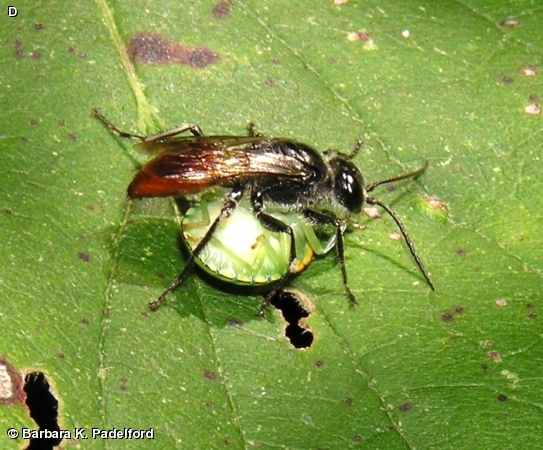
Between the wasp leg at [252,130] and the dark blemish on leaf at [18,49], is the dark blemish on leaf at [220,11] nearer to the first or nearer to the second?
the wasp leg at [252,130]

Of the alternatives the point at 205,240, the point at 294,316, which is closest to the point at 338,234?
the point at 294,316

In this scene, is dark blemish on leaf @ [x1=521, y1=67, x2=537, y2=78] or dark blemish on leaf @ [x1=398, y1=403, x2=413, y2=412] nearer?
dark blemish on leaf @ [x1=398, y1=403, x2=413, y2=412]

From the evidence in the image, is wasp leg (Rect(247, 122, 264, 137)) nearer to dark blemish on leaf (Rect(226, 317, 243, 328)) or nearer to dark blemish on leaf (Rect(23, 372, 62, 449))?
dark blemish on leaf (Rect(226, 317, 243, 328))

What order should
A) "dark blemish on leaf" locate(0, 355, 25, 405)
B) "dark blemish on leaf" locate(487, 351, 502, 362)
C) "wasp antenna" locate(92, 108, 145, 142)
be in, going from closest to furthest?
"dark blemish on leaf" locate(0, 355, 25, 405) → "dark blemish on leaf" locate(487, 351, 502, 362) → "wasp antenna" locate(92, 108, 145, 142)

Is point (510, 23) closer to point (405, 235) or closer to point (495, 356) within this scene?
point (405, 235)

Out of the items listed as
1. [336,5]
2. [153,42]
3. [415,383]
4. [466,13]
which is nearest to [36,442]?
[415,383]

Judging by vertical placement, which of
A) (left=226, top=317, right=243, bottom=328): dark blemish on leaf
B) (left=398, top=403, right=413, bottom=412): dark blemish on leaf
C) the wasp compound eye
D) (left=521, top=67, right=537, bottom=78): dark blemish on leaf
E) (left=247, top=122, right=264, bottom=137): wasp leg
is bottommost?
(left=398, top=403, right=413, bottom=412): dark blemish on leaf

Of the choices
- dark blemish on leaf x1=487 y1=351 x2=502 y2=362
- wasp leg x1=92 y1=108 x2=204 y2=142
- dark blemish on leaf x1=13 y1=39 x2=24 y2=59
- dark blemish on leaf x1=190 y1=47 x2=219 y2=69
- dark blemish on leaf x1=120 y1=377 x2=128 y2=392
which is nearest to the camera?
dark blemish on leaf x1=120 y1=377 x2=128 y2=392

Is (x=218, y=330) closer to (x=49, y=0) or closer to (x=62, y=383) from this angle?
(x=62, y=383)

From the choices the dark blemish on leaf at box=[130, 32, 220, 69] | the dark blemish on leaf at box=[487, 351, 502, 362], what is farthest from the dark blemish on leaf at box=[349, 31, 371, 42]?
the dark blemish on leaf at box=[487, 351, 502, 362]
